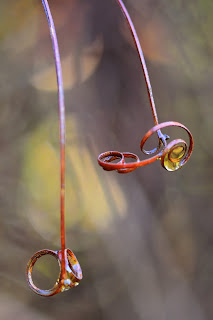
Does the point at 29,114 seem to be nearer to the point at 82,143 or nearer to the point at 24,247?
the point at 82,143

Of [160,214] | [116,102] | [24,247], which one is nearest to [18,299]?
[24,247]

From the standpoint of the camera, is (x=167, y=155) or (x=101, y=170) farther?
(x=101, y=170)

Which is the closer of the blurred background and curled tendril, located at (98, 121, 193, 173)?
curled tendril, located at (98, 121, 193, 173)

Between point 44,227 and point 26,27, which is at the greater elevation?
point 26,27

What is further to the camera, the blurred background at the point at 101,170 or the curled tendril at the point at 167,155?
the blurred background at the point at 101,170

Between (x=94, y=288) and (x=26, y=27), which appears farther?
(x=94, y=288)

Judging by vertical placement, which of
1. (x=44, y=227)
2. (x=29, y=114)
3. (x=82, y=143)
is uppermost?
(x=29, y=114)

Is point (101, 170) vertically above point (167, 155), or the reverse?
point (167, 155)
